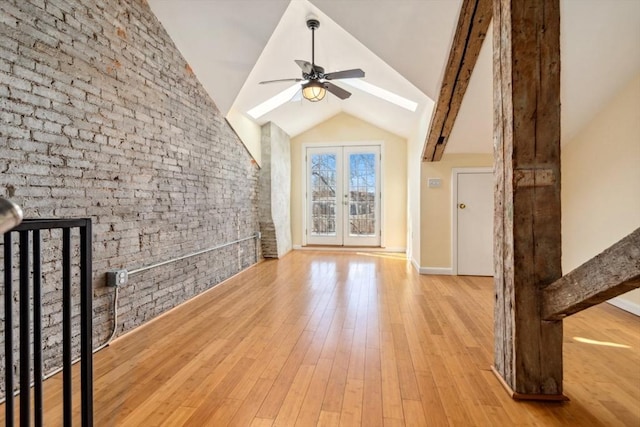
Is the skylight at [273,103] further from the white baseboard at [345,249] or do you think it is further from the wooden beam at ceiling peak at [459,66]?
the white baseboard at [345,249]

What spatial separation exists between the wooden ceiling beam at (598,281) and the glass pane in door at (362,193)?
5.05 m

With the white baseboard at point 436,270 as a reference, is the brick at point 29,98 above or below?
above

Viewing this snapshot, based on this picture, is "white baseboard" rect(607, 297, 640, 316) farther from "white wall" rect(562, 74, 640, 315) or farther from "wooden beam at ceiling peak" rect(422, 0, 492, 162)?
"wooden beam at ceiling peak" rect(422, 0, 492, 162)

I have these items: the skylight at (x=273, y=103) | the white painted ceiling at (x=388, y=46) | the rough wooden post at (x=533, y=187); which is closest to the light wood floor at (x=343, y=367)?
the rough wooden post at (x=533, y=187)

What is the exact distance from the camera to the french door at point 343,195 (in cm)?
667

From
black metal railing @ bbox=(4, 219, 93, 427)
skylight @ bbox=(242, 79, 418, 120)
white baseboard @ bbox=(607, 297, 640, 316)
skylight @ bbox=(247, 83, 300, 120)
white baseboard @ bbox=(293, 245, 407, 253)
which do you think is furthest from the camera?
white baseboard @ bbox=(293, 245, 407, 253)

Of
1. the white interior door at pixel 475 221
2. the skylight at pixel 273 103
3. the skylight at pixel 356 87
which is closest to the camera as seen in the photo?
the white interior door at pixel 475 221

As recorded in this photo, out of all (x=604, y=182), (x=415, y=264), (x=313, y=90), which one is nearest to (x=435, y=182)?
(x=415, y=264)

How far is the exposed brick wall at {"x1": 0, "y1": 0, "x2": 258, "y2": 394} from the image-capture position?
6.00 feet

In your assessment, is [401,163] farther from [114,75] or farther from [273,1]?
[114,75]

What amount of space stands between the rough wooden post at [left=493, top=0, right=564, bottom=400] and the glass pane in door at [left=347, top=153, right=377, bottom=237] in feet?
16.2

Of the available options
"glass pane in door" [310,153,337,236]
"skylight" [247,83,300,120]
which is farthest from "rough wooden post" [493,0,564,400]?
"glass pane in door" [310,153,337,236]

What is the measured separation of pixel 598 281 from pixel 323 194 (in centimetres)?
564

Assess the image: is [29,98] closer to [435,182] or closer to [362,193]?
[435,182]
